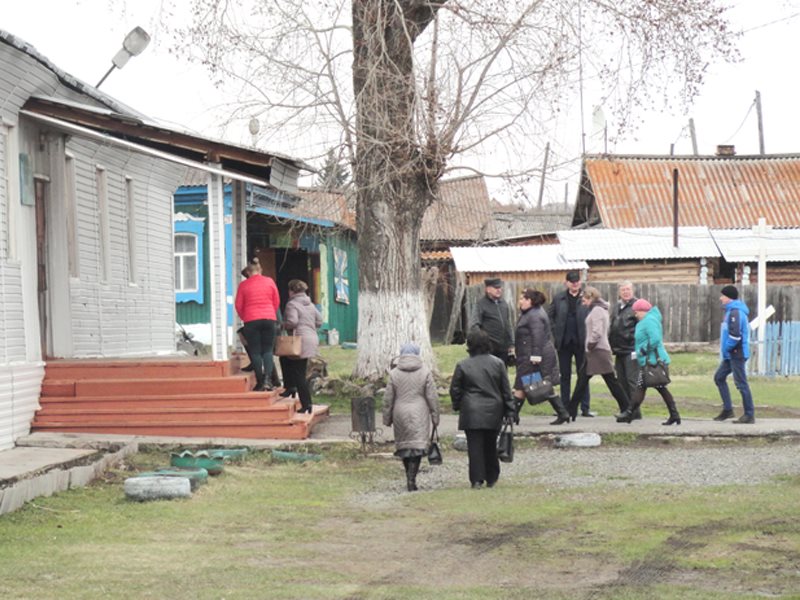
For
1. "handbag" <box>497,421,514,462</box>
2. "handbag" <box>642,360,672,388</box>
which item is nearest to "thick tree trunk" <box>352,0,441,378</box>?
"handbag" <box>642,360,672,388</box>

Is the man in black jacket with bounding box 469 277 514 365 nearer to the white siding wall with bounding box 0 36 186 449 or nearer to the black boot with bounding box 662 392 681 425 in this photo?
the black boot with bounding box 662 392 681 425

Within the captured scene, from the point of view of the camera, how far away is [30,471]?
38.9 feet

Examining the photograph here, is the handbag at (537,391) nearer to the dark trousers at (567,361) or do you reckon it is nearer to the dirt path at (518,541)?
the dark trousers at (567,361)

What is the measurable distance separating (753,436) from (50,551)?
9552mm

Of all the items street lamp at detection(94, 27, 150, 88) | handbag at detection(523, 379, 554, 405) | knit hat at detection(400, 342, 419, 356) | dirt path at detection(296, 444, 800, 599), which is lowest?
dirt path at detection(296, 444, 800, 599)

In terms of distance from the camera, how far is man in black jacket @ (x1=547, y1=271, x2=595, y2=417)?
56.6 feet

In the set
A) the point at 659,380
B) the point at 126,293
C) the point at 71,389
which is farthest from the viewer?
the point at 126,293

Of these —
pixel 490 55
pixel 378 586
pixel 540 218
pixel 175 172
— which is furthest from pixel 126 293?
pixel 540 218

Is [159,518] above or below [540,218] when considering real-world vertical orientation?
below

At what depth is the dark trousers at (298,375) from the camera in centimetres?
1642

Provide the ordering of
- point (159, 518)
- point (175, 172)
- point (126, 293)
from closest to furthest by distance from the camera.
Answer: point (159, 518)
point (126, 293)
point (175, 172)

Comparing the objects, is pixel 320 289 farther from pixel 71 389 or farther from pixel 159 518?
pixel 159 518

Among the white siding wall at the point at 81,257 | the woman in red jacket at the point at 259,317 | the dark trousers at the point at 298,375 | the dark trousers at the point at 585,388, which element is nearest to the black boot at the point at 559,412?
the dark trousers at the point at 585,388

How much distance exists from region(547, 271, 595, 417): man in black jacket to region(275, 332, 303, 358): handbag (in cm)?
326
